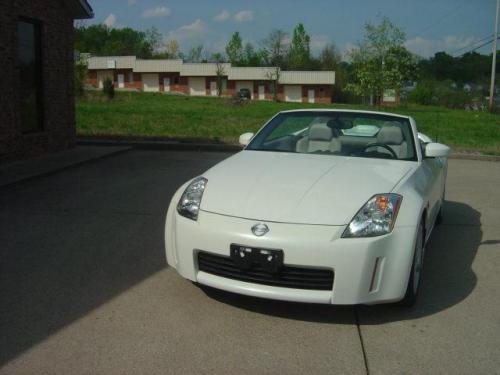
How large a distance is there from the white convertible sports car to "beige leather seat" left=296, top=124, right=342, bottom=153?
76 centimetres

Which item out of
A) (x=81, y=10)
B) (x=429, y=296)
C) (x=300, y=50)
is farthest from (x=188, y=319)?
(x=300, y=50)

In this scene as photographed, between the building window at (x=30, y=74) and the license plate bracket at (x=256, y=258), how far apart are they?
798cm

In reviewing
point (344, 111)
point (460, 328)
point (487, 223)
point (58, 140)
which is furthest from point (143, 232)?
point (58, 140)

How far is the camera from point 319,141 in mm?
5500

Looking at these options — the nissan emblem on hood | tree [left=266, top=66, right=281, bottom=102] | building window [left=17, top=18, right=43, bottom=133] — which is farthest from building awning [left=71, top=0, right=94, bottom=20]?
tree [left=266, top=66, right=281, bottom=102]

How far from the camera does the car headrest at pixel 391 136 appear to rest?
5.33m

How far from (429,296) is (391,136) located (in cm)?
162

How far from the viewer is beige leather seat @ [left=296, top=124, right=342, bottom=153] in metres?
5.45

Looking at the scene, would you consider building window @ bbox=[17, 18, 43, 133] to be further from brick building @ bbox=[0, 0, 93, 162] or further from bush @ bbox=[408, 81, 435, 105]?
bush @ bbox=[408, 81, 435, 105]

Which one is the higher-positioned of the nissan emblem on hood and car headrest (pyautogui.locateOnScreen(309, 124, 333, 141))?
car headrest (pyautogui.locateOnScreen(309, 124, 333, 141))

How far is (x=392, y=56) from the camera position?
47625 millimetres

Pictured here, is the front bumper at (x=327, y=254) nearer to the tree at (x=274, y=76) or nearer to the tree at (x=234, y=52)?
the tree at (x=274, y=76)

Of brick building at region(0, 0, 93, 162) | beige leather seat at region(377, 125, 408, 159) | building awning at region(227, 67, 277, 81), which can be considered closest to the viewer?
beige leather seat at region(377, 125, 408, 159)

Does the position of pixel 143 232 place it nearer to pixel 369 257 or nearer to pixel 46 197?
pixel 46 197
